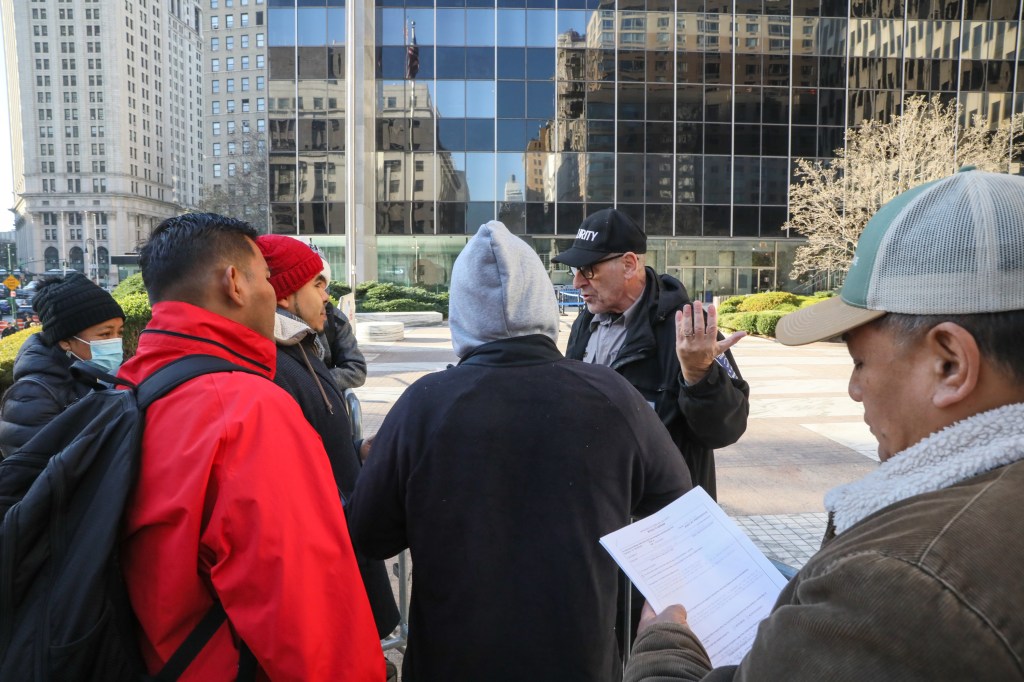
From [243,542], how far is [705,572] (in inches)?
41.8

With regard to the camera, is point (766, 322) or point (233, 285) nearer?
point (233, 285)

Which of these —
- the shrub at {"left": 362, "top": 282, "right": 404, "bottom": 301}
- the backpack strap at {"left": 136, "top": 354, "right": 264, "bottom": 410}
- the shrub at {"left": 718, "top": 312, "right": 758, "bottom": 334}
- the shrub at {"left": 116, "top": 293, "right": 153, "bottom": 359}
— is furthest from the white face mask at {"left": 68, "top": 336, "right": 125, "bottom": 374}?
the shrub at {"left": 362, "top": 282, "right": 404, "bottom": 301}

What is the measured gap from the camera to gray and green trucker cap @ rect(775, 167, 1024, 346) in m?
1.06

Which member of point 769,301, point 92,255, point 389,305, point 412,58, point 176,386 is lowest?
point 389,305

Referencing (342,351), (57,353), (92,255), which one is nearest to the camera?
(57,353)

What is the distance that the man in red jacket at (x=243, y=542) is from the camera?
64.2 inches

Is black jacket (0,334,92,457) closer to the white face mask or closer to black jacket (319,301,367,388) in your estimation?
the white face mask

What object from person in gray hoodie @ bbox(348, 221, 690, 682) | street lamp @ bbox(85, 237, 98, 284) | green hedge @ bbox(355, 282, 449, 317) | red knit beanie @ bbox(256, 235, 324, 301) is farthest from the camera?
street lamp @ bbox(85, 237, 98, 284)

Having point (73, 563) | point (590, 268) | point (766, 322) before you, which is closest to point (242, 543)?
point (73, 563)

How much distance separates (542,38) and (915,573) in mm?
36199

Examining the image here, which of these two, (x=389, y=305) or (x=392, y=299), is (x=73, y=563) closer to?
(x=389, y=305)

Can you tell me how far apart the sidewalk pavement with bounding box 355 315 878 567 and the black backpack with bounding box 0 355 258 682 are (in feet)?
14.8

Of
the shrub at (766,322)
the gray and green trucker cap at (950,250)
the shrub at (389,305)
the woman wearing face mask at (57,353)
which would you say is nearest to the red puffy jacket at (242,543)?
the gray and green trucker cap at (950,250)

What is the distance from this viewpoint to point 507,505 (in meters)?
1.99
